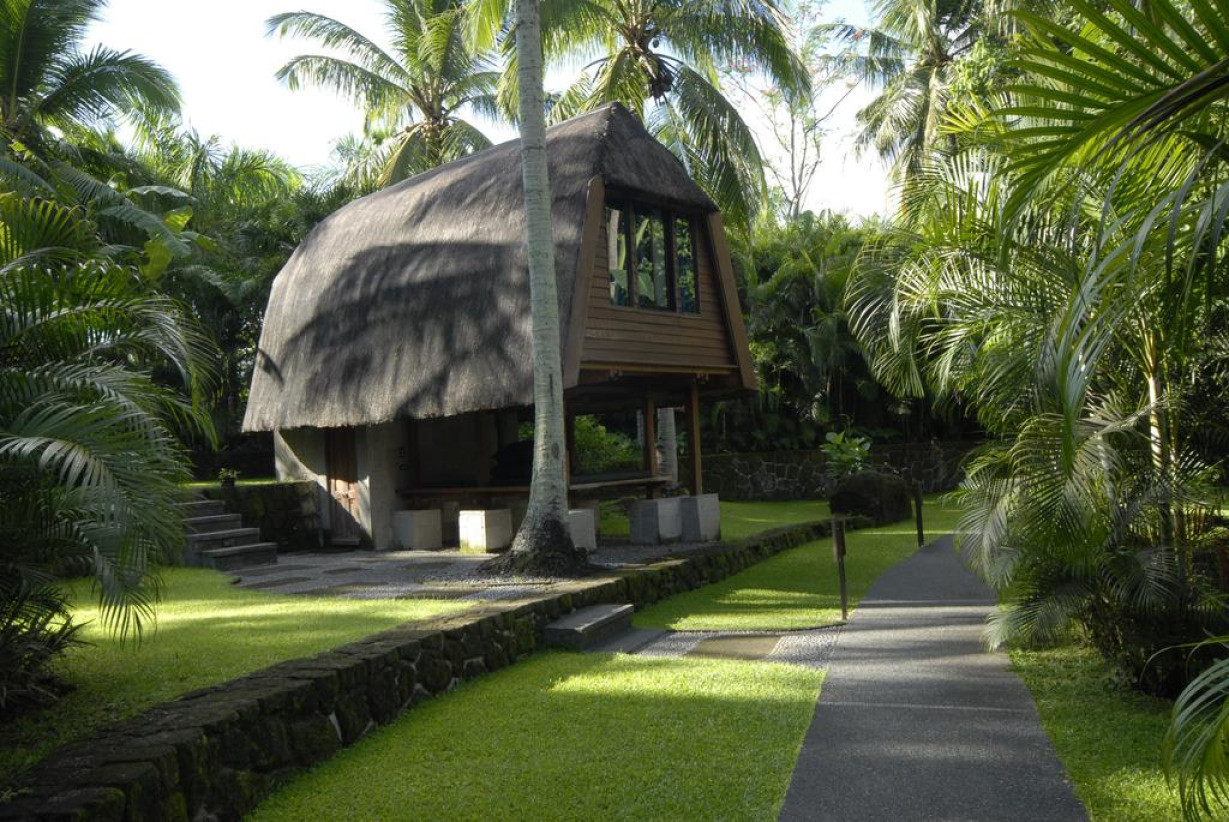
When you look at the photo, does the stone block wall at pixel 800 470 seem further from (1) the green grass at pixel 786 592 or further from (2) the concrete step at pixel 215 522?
(2) the concrete step at pixel 215 522

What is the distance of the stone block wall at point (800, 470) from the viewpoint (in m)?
24.5

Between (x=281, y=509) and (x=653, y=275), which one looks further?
(x=281, y=509)

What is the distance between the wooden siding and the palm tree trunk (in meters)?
1.29

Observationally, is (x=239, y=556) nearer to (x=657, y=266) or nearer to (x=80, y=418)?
(x=657, y=266)

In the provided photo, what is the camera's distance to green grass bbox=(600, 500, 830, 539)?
1588 centimetres

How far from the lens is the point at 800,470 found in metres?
24.7

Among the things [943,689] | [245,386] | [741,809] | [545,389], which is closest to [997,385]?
[943,689]

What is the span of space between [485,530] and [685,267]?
4.73m

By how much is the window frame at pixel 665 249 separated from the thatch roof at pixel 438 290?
323 mm

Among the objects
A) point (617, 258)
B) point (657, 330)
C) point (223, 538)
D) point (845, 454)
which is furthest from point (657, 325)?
point (845, 454)

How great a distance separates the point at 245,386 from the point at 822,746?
845 inches

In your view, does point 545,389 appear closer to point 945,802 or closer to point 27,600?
point 27,600

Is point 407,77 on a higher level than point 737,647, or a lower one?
higher

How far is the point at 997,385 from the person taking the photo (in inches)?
269
